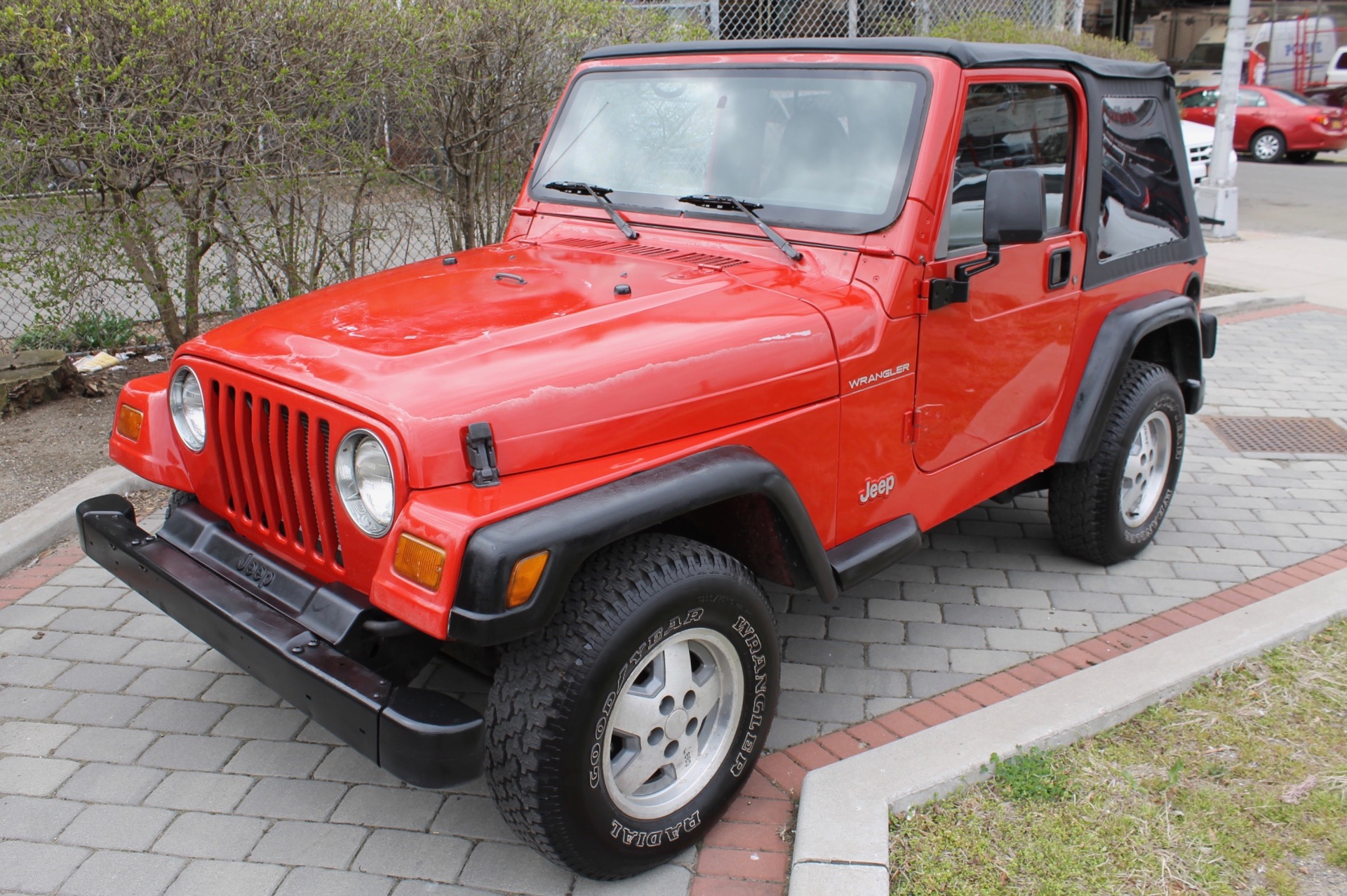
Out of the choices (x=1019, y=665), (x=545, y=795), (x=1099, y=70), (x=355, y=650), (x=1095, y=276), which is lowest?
(x=1019, y=665)

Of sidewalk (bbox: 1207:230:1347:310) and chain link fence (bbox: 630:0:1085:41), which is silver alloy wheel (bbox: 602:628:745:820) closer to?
sidewalk (bbox: 1207:230:1347:310)

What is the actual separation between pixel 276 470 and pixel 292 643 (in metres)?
0.44

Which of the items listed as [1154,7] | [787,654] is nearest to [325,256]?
[787,654]

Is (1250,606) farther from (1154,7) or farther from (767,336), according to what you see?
(1154,7)

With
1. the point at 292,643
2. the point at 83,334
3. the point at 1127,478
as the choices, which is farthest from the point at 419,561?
the point at 83,334

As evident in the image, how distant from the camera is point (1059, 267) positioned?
3.70m

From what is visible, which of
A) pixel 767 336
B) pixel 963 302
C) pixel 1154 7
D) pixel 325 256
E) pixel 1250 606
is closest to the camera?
pixel 767 336

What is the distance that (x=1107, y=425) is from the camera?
412 centimetres

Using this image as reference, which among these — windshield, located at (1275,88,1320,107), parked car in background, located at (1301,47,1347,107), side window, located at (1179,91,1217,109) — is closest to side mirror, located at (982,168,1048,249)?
side window, located at (1179,91,1217,109)

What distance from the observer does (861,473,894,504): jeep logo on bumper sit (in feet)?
10.4

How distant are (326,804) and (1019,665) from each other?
7.71 ft

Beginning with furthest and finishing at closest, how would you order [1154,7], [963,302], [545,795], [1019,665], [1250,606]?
1. [1154,7]
2. [1250,606]
3. [1019,665]
4. [963,302]
5. [545,795]

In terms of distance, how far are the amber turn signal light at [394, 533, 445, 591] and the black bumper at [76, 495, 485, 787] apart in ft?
0.96

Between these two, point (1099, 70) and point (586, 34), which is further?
point (586, 34)
